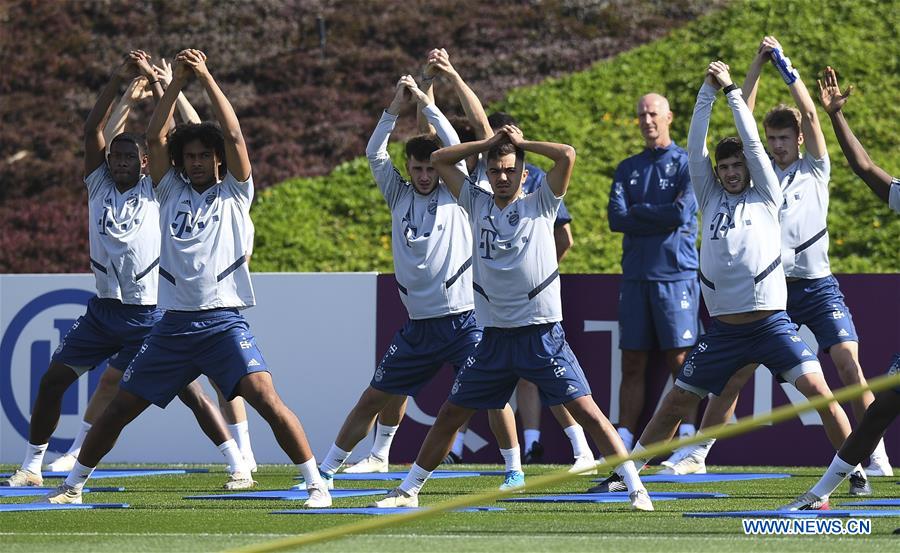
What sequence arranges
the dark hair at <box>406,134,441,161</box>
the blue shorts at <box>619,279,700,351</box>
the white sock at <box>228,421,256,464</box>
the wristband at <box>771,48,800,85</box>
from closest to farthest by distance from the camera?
the wristband at <box>771,48,800,85</box>, the dark hair at <box>406,134,441,161</box>, the white sock at <box>228,421,256,464</box>, the blue shorts at <box>619,279,700,351</box>

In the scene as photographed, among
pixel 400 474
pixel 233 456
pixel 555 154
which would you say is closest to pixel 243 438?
pixel 233 456

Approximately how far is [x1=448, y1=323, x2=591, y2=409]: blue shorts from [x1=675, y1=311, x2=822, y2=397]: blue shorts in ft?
2.52

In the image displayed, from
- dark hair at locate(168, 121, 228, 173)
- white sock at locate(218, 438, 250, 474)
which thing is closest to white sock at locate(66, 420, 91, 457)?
white sock at locate(218, 438, 250, 474)

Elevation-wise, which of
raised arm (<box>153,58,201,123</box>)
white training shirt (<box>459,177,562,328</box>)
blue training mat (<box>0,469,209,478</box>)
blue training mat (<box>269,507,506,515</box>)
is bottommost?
blue training mat (<box>0,469,209,478</box>)

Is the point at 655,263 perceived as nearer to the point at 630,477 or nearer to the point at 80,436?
the point at 630,477

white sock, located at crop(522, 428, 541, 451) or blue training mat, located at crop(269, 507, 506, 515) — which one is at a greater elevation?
blue training mat, located at crop(269, 507, 506, 515)

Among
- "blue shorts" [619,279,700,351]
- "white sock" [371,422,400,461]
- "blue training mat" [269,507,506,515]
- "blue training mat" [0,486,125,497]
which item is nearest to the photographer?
"blue training mat" [269,507,506,515]

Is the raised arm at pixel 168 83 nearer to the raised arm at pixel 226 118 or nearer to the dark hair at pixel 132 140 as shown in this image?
the dark hair at pixel 132 140

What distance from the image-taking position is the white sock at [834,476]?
736 centimetres

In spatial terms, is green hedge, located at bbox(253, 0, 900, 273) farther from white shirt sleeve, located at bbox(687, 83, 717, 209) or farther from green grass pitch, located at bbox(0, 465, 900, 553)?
green grass pitch, located at bbox(0, 465, 900, 553)

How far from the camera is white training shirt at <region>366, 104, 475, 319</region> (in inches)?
372

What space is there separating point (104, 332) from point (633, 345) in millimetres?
3960

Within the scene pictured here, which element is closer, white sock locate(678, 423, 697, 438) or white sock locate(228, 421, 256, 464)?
white sock locate(228, 421, 256, 464)

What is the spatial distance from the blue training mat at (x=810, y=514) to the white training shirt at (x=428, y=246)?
2.48 m
